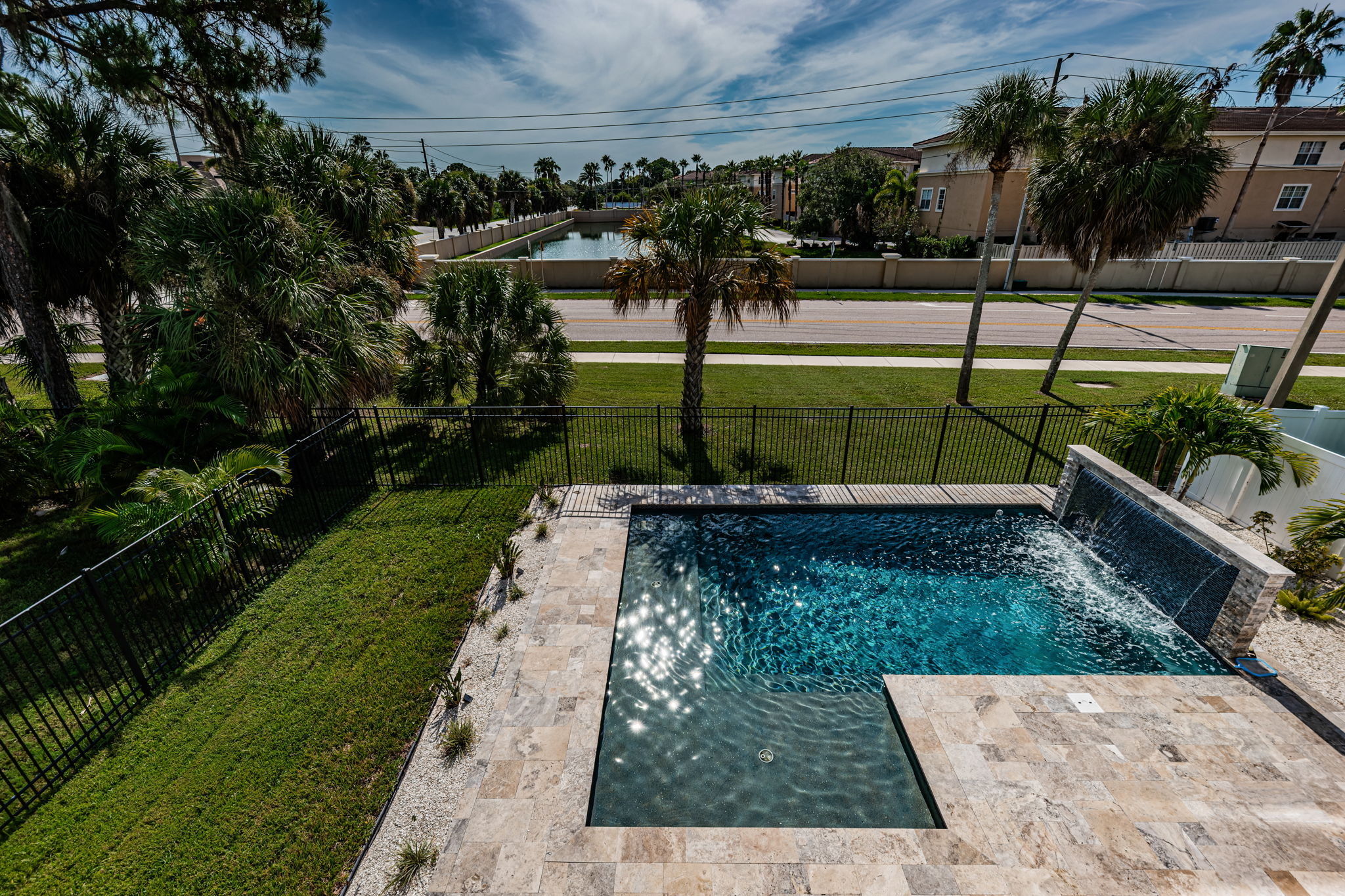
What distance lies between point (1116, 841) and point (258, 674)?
9049mm

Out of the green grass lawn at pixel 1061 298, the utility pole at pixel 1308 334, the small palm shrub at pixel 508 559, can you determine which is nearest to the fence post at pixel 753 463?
the small palm shrub at pixel 508 559

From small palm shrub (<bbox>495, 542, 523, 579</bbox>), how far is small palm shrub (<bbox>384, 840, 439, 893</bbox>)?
3922 millimetres

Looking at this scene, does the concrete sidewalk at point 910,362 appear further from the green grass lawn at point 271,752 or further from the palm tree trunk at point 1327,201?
the palm tree trunk at point 1327,201

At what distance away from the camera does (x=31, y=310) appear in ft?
33.6

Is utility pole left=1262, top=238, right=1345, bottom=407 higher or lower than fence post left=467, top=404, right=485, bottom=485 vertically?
higher

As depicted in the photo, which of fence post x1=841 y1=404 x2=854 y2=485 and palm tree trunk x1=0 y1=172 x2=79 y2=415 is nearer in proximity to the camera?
palm tree trunk x1=0 y1=172 x2=79 y2=415

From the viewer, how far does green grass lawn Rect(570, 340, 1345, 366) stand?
20328mm

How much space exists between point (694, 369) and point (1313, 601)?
10434 millimetres

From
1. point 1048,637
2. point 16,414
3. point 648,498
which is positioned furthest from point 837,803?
point 16,414

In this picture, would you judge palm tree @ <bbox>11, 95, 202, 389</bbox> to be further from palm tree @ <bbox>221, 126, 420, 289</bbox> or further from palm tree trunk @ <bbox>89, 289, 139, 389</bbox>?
palm tree @ <bbox>221, 126, 420, 289</bbox>

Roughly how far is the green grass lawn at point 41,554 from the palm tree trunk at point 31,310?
8.81 feet

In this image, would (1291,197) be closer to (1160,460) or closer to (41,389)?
(1160,460)

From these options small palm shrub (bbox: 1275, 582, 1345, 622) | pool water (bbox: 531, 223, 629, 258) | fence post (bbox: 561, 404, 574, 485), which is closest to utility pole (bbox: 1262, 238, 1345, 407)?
small palm shrub (bbox: 1275, 582, 1345, 622)

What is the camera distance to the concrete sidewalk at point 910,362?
18953 mm
